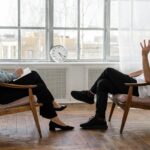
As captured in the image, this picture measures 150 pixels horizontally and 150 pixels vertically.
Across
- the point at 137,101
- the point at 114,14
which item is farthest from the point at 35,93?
the point at 114,14

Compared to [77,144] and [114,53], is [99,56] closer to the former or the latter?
[114,53]

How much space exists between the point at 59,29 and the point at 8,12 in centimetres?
87

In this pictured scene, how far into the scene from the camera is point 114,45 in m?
5.80

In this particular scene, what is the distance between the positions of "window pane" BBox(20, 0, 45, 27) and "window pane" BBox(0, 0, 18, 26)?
0.37ft

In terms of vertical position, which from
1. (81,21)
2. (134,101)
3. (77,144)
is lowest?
(77,144)

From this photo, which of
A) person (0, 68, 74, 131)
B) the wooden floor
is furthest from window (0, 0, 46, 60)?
person (0, 68, 74, 131)

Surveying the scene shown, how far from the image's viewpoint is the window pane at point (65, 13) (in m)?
5.72

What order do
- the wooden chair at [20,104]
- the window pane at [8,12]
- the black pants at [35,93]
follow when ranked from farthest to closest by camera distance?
the window pane at [8,12], the black pants at [35,93], the wooden chair at [20,104]

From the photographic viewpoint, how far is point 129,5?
5.30m

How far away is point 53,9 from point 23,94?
2.48m

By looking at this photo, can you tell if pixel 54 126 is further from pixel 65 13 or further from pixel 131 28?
pixel 65 13

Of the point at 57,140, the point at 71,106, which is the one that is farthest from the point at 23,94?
the point at 71,106

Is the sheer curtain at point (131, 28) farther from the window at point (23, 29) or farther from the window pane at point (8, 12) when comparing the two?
the window pane at point (8, 12)

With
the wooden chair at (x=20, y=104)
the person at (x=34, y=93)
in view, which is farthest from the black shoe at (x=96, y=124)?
the wooden chair at (x=20, y=104)
